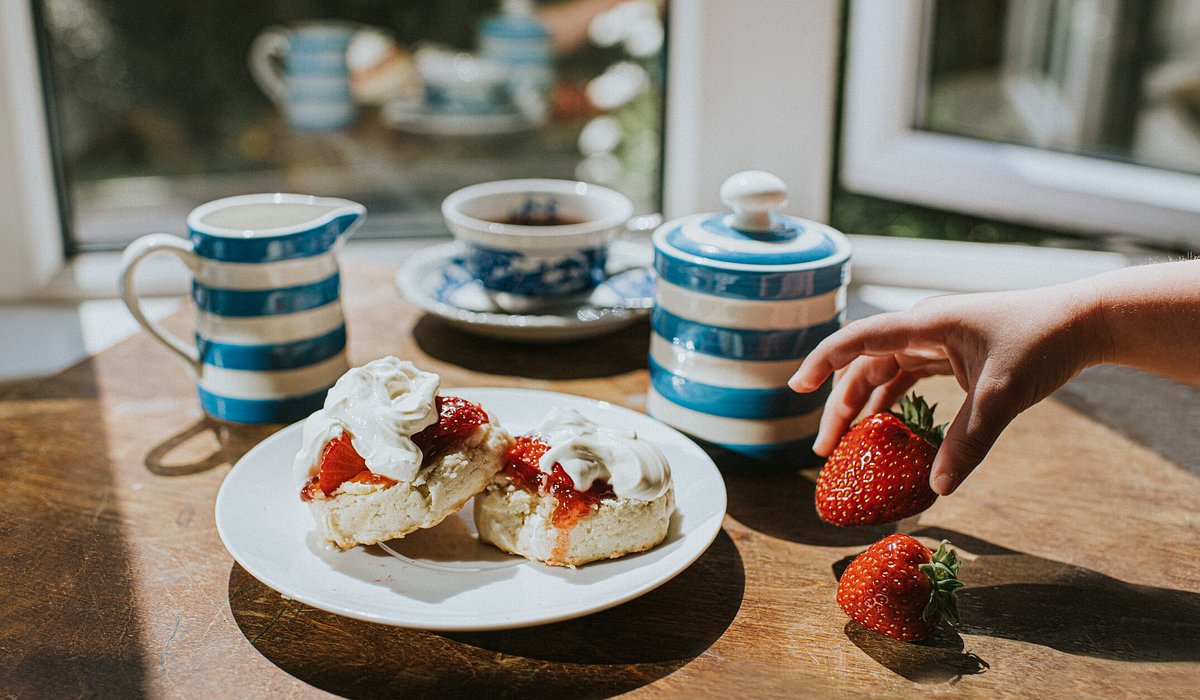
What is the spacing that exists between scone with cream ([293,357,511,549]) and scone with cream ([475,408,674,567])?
4 cm

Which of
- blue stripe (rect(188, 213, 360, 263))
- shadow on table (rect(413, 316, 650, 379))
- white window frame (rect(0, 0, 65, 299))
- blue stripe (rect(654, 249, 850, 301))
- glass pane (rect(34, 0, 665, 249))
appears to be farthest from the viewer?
glass pane (rect(34, 0, 665, 249))

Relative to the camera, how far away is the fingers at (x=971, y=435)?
0.78 meters

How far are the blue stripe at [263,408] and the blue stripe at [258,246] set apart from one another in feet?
0.50

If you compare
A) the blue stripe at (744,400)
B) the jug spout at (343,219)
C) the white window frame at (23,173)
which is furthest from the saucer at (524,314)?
the white window frame at (23,173)

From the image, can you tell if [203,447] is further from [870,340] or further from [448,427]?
[870,340]

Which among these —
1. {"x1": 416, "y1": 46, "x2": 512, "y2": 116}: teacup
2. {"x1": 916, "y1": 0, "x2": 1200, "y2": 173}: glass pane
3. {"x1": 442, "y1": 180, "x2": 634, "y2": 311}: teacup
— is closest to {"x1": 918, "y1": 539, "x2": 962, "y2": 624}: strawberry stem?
{"x1": 442, "y1": 180, "x2": 634, "y2": 311}: teacup

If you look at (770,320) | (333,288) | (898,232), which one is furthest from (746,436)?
(898,232)

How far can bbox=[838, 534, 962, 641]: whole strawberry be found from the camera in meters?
0.72

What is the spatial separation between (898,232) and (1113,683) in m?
1.28

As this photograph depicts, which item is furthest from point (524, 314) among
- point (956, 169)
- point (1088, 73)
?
point (1088, 73)

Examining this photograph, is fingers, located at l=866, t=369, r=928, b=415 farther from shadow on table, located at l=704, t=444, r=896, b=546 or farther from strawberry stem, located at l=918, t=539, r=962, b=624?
strawberry stem, located at l=918, t=539, r=962, b=624

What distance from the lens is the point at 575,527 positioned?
0.77 m

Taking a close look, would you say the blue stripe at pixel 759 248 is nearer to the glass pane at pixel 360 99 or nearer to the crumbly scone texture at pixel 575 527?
the crumbly scone texture at pixel 575 527

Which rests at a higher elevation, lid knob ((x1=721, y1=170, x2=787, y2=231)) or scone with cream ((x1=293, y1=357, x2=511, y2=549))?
lid knob ((x1=721, y1=170, x2=787, y2=231))
